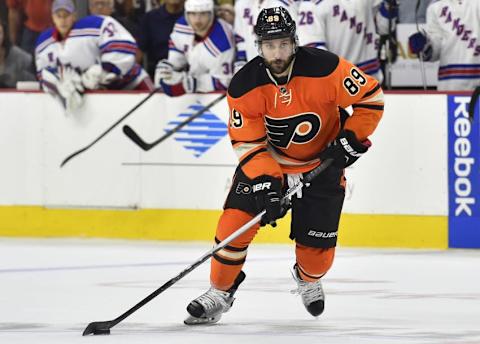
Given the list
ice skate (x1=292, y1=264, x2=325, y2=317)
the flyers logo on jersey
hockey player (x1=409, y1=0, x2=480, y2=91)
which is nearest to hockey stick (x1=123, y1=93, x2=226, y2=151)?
hockey player (x1=409, y1=0, x2=480, y2=91)

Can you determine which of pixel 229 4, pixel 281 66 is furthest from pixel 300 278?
pixel 229 4

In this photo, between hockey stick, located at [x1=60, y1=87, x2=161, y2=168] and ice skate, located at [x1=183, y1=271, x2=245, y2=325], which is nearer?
ice skate, located at [x1=183, y1=271, x2=245, y2=325]

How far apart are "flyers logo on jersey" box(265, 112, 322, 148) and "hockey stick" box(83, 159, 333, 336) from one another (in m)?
0.13

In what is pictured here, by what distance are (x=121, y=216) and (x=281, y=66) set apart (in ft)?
12.0

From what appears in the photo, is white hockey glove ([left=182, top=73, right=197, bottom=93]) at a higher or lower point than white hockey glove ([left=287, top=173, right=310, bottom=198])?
lower

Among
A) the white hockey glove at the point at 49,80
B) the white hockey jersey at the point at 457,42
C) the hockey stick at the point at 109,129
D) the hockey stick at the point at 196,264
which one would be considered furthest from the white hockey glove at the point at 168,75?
the hockey stick at the point at 196,264

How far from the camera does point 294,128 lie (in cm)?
566

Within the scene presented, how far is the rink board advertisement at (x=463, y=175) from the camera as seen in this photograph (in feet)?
26.9

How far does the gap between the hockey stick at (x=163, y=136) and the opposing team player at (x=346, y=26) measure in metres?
0.70

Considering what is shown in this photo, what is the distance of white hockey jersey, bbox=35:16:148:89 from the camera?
9141 millimetres

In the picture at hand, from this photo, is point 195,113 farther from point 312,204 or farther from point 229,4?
point 312,204

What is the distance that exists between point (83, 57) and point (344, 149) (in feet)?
13.1

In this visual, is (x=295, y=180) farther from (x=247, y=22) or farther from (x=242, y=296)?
(x=247, y=22)

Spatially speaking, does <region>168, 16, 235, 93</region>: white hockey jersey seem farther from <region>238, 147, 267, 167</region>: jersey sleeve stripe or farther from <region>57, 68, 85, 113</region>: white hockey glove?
<region>238, 147, 267, 167</region>: jersey sleeve stripe
